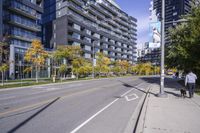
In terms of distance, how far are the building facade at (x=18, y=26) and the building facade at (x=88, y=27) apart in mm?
17678

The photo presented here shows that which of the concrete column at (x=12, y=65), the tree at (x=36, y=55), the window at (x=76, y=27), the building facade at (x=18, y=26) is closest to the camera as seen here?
the tree at (x=36, y=55)

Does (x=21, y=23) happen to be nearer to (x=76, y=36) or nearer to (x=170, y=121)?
(x=76, y=36)

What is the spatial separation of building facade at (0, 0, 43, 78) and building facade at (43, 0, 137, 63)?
1768cm

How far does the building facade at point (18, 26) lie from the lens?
55.4 meters

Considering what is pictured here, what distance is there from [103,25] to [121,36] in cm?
2538

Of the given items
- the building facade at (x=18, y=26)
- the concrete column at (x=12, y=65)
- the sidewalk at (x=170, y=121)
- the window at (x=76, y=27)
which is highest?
the window at (x=76, y=27)

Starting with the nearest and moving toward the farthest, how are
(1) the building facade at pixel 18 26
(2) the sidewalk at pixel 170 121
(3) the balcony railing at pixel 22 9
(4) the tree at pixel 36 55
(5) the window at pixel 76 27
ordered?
(2) the sidewalk at pixel 170 121, (4) the tree at pixel 36 55, (1) the building facade at pixel 18 26, (3) the balcony railing at pixel 22 9, (5) the window at pixel 76 27


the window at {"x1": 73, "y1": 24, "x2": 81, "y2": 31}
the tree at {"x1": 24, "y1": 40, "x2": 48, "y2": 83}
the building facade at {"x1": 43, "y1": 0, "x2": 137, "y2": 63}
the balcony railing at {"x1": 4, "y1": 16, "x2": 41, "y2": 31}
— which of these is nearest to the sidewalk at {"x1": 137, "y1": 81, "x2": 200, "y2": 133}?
the tree at {"x1": 24, "y1": 40, "x2": 48, "y2": 83}

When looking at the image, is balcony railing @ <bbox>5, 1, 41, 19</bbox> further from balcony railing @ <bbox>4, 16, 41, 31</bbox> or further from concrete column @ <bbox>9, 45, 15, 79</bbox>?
concrete column @ <bbox>9, 45, 15, 79</bbox>

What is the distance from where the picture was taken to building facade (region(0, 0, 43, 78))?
55438 millimetres

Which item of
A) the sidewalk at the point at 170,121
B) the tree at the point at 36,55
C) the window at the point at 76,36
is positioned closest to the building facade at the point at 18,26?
the tree at the point at 36,55

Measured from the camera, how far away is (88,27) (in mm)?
98312

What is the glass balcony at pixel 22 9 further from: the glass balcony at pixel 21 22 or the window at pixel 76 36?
the window at pixel 76 36

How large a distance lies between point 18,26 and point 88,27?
40.3 meters
